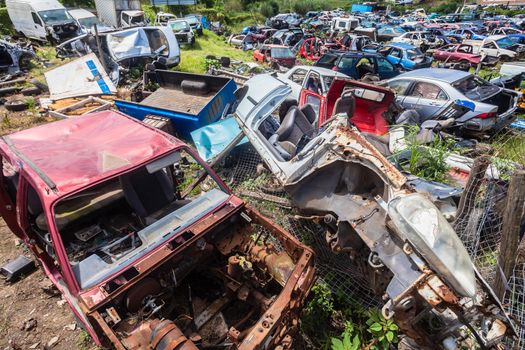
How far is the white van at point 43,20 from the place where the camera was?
47.1ft

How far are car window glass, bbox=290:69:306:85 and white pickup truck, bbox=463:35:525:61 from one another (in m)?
11.5

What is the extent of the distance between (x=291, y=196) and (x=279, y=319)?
5.03 feet

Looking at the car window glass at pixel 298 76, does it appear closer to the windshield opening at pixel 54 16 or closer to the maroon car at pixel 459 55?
the maroon car at pixel 459 55

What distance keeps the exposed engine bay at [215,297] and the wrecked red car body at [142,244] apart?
11 millimetres

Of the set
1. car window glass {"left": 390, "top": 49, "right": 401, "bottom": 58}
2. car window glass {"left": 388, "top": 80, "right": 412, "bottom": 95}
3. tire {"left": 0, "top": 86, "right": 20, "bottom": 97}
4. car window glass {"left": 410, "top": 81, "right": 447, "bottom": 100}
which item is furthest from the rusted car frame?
car window glass {"left": 390, "top": 49, "right": 401, "bottom": 58}

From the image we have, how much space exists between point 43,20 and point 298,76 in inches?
541

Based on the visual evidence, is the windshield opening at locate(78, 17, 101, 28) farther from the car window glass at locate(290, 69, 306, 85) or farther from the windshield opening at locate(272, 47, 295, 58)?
the car window glass at locate(290, 69, 306, 85)

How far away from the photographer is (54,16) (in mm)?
14680

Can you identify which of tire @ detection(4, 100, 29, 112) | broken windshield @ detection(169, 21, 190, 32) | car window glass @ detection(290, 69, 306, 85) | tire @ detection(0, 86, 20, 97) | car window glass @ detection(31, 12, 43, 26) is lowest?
tire @ detection(4, 100, 29, 112)

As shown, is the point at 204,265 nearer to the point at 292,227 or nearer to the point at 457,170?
the point at 292,227

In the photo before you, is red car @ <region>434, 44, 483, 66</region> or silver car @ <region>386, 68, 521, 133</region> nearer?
silver car @ <region>386, 68, 521, 133</region>

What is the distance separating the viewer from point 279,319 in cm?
225

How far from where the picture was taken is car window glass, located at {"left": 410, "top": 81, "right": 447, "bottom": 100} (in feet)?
22.1

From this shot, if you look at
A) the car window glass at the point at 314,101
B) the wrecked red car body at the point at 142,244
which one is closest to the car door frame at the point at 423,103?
the car window glass at the point at 314,101
